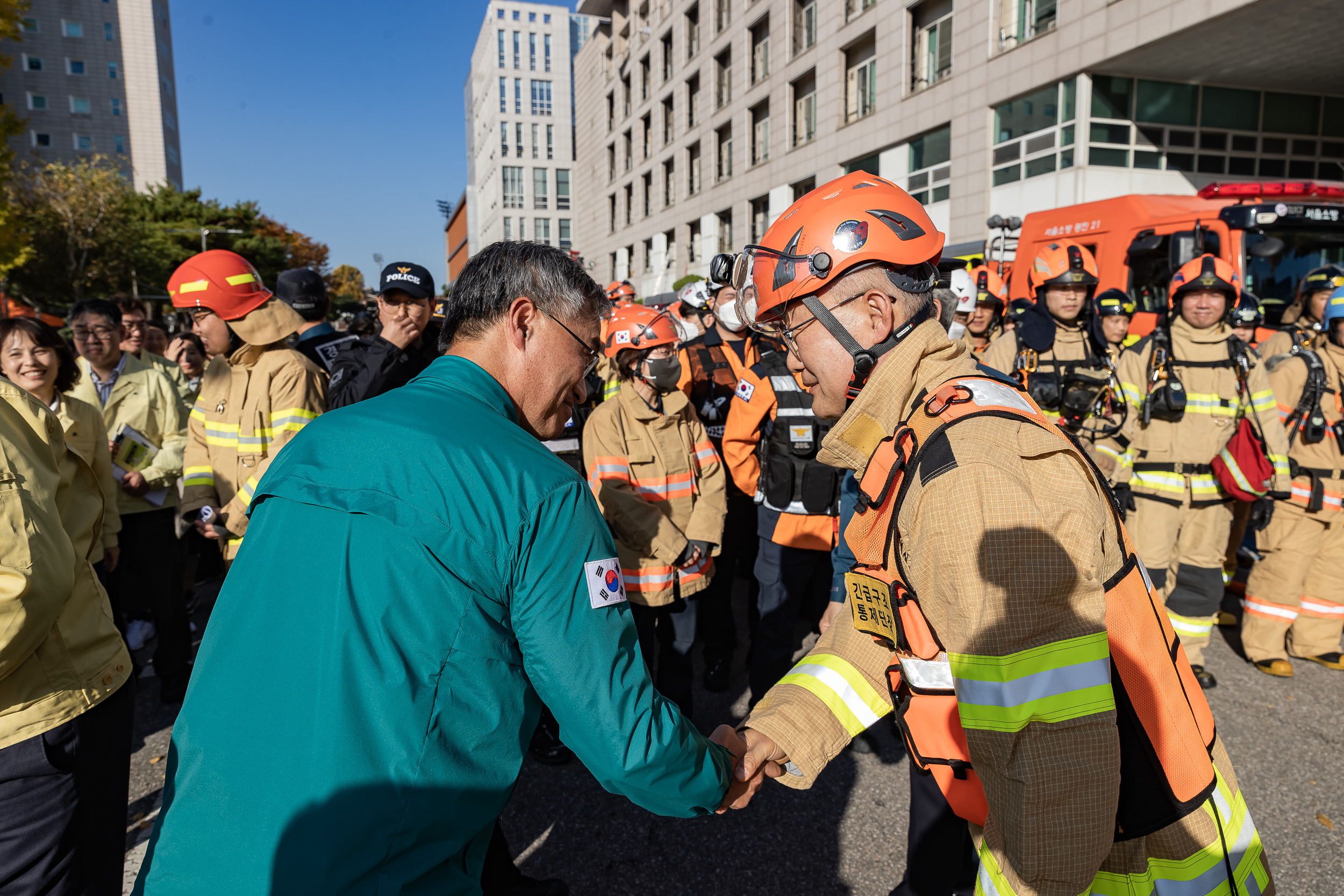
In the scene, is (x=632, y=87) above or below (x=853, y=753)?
above

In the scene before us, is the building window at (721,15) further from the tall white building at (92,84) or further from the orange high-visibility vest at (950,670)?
the tall white building at (92,84)

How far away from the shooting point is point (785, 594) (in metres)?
4.24

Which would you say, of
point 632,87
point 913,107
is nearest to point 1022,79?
point 913,107

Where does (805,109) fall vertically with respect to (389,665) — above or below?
above

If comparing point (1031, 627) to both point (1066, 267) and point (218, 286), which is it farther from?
point (1066, 267)

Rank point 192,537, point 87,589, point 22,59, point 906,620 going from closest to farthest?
point 906,620
point 87,589
point 192,537
point 22,59

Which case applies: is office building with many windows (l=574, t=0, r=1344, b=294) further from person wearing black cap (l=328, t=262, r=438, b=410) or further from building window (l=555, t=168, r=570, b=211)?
building window (l=555, t=168, r=570, b=211)

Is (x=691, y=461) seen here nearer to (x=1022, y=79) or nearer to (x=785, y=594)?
(x=785, y=594)

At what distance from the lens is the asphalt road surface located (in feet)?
9.92

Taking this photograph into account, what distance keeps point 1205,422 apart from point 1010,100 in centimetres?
1668

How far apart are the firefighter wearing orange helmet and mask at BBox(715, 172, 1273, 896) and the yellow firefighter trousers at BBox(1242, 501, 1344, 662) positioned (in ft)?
14.4

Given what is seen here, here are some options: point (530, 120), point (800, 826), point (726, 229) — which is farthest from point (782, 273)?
point (530, 120)

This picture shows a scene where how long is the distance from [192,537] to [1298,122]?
82.3ft

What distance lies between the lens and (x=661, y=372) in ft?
13.4
